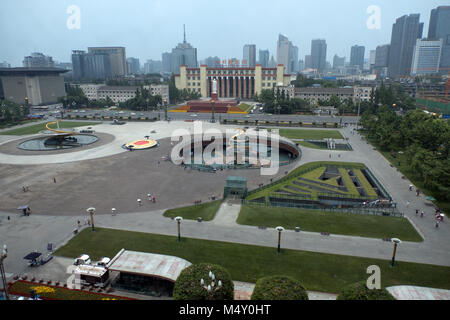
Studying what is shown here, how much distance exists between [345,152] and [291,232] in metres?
36.8

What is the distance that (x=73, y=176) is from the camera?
47.3 metres

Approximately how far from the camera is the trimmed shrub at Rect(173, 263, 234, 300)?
17.5 metres

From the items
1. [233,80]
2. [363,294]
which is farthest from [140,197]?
[233,80]

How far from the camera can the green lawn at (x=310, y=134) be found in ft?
247

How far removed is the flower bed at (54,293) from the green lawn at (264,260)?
4.39 meters

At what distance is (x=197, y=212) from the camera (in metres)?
35.6

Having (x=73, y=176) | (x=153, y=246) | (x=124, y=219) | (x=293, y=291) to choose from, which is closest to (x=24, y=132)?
(x=73, y=176)

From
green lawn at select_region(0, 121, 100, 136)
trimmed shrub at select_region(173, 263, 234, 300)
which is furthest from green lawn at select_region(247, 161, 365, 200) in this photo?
green lawn at select_region(0, 121, 100, 136)

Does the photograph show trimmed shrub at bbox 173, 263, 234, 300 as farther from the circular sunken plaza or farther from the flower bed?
the circular sunken plaza

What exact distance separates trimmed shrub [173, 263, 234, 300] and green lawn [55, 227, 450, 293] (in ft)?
20.9

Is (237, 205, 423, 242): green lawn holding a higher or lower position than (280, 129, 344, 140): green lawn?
lower

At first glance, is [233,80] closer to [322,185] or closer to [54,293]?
[322,185]

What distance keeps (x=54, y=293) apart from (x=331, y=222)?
2693 centimetres

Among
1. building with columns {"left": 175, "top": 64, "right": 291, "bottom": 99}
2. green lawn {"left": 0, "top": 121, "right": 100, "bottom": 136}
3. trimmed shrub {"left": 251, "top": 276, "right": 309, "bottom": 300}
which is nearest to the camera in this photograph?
trimmed shrub {"left": 251, "top": 276, "right": 309, "bottom": 300}
